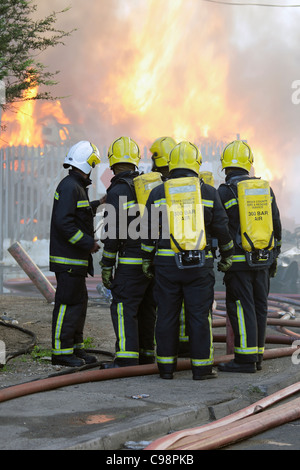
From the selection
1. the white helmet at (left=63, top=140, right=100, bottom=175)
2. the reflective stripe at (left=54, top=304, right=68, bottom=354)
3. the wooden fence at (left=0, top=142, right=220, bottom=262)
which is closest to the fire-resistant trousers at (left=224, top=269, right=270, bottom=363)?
the reflective stripe at (left=54, top=304, right=68, bottom=354)

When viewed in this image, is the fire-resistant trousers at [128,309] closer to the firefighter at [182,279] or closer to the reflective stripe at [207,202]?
the firefighter at [182,279]

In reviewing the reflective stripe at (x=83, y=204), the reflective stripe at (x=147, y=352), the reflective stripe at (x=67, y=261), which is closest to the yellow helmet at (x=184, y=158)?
the reflective stripe at (x=83, y=204)

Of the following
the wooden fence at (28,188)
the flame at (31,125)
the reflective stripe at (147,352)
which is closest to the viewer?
the reflective stripe at (147,352)

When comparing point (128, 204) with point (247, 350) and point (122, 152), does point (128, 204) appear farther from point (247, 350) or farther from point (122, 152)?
point (247, 350)

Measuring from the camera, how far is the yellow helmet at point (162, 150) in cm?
575

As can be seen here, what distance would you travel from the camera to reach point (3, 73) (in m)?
6.57

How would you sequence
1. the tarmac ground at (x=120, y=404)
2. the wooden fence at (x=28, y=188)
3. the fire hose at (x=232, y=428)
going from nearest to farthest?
the fire hose at (x=232, y=428) → the tarmac ground at (x=120, y=404) → the wooden fence at (x=28, y=188)

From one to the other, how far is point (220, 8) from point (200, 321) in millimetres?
17521

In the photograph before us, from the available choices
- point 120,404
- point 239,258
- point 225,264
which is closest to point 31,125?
point 239,258

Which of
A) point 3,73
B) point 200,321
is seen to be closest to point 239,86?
point 3,73

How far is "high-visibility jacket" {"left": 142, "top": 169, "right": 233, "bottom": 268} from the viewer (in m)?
4.95

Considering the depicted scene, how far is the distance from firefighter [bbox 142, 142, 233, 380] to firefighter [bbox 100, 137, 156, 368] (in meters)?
0.20

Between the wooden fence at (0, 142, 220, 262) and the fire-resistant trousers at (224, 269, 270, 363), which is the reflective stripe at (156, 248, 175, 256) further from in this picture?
the wooden fence at (0, 142, 220, 262)
